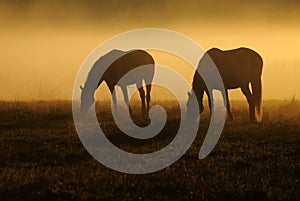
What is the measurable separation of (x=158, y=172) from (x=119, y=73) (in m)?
13.4

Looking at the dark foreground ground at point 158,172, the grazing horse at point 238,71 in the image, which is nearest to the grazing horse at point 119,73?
the grazing horse at point 238,71

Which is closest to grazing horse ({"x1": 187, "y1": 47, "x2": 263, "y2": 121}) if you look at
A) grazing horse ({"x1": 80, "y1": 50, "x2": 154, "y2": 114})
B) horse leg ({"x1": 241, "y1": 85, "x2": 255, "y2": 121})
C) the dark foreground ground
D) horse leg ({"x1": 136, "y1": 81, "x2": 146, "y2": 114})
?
horse leg ({"x1": 241, "y1": 85, "x2": 255, "y2": 121})

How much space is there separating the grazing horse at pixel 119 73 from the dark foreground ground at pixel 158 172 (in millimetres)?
4720

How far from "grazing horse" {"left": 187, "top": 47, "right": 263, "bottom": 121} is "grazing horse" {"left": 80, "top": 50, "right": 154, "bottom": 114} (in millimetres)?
2535

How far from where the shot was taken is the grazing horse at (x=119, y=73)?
932 inches

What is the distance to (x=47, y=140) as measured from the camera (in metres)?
15.7

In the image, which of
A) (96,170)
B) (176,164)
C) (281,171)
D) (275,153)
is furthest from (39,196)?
(275,153)

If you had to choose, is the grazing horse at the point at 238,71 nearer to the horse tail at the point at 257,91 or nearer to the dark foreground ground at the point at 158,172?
the horse tail at the point at 257,91

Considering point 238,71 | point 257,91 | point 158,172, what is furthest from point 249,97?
point 158,172

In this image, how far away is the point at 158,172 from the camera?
482 inches

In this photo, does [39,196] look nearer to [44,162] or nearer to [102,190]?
[102,190]

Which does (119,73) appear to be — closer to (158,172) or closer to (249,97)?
(249,97)

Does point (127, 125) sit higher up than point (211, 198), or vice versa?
point (211, 198)

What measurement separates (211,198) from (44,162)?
4.32 metres
